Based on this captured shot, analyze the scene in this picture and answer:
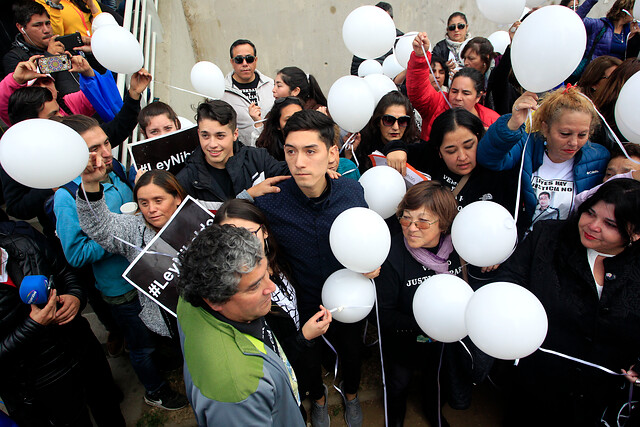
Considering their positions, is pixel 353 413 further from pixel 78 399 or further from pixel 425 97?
pixel 425 97

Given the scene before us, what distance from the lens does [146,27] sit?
5.14m

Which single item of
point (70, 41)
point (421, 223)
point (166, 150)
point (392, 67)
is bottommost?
point (421, 223)

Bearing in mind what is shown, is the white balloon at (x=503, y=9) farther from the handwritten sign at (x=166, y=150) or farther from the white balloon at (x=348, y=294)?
the handwritten sign at (x=166, y=150)

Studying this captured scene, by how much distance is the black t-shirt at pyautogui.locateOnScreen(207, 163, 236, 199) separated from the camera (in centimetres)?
250

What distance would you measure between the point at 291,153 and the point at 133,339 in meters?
1.76

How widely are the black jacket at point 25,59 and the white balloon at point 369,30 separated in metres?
2.69

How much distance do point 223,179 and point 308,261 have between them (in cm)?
97

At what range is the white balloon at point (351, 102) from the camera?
8.29ft

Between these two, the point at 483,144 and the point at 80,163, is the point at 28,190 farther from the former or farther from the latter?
the point at 483,144

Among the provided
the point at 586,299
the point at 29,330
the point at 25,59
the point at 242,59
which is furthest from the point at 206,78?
the point at 586,299

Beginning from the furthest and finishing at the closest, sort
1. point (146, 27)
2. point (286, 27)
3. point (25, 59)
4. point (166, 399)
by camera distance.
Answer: point (286, 27)
point (146, 27)
point (25, 59)
point (166, 399)

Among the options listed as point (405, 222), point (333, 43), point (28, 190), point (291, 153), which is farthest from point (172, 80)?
point (405, 222)

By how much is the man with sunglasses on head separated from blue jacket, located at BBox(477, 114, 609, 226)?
248 cm

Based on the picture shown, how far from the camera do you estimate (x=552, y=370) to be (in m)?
1.87
